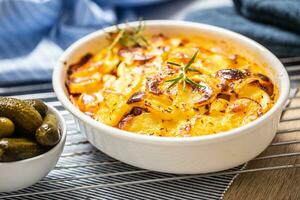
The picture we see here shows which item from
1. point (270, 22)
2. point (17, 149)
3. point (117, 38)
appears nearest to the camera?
point (17, 149)

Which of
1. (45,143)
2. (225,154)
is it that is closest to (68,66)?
(45,143)

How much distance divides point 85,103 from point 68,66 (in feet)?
0.87

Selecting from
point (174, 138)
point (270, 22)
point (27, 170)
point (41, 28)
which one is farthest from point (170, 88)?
point (41, 28)

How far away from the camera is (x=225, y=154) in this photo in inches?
71.1

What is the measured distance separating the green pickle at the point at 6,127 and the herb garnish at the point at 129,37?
2.39ft

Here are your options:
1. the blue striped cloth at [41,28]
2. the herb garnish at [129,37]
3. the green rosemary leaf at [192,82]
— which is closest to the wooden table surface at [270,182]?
the green rosemary leaf at [192,82]

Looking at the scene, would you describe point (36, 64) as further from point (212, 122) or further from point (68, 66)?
point (212, 122)

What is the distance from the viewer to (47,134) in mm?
1729

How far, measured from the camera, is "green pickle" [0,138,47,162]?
1692 millimetres

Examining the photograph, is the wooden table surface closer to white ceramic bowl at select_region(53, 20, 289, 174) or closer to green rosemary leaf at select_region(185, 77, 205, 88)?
white ceramic bowl at select_region(53, 20, 289, 174)

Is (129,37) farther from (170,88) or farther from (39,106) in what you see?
(39,106)

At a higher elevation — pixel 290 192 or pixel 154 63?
pixel 154 63

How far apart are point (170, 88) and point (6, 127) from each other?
574 millimetres

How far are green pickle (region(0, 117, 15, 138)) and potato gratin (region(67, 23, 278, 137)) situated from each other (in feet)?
1.07
